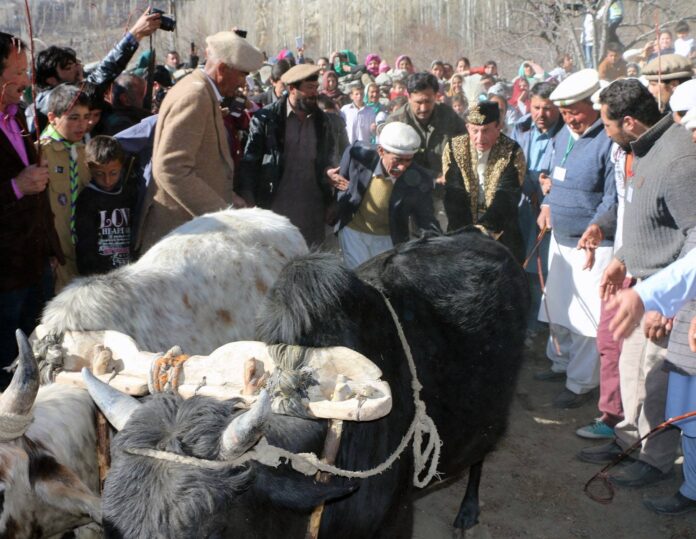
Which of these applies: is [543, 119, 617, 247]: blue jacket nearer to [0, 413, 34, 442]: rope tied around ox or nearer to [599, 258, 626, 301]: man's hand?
[599, 258, 626, 301]: man's hand

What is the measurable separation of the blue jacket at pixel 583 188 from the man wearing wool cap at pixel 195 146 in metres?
2.31

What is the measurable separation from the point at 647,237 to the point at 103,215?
303 centimetres

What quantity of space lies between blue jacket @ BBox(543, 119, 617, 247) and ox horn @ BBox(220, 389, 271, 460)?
3605mm

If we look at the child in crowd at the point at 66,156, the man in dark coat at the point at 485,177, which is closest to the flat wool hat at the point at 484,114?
the man in dark coat at the point at 485,177

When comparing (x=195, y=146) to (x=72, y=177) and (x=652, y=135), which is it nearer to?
(x=72, y=177)

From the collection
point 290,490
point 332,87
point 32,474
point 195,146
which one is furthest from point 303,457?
point 332,87

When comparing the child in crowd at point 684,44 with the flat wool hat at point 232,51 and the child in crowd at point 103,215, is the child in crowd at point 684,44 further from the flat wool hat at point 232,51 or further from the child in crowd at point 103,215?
the child in crowd at point 103,215

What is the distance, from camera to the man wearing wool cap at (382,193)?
5.27 m

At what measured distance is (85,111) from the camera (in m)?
4.25

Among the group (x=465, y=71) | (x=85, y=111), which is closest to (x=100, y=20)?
(x=85, y=111)

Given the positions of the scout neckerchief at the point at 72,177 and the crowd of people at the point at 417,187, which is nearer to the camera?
the crowd of people at the point at 417,187

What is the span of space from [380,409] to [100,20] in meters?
4.47

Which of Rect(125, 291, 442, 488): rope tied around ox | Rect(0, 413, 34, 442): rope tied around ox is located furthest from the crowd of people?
Rect(0, 413, 34, 442): rope tied around ox

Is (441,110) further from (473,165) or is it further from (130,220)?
(130,220)
